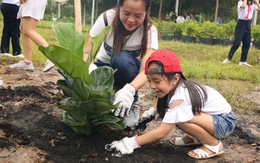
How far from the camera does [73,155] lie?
196 centimetres

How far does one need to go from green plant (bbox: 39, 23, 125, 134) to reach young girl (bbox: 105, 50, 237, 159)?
0.60 feet

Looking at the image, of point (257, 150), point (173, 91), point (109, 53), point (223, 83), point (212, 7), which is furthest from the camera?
point (212, 7)

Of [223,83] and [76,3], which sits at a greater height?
[76,3]

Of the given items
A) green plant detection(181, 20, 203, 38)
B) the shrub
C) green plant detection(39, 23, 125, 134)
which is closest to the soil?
green plant detection(39, 23, 125, 134)

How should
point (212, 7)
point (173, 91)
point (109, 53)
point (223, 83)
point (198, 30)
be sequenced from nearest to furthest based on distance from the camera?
point (173, 91), point (109, 53), point (223, 83), point (198, 30), point (212, 7)

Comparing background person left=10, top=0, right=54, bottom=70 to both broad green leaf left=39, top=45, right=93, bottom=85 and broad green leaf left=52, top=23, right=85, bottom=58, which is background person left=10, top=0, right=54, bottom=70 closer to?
broad green leaf left=52, top=23, right=85, bottom=58

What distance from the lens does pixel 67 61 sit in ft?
5.61

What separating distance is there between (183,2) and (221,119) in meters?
27.9

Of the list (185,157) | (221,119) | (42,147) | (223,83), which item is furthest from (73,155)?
(223,83)

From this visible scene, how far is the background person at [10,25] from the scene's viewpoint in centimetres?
550

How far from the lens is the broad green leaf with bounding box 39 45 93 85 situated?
64.8 inches

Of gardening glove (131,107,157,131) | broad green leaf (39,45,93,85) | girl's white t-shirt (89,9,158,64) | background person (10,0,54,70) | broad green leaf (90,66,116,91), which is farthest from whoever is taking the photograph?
background person (10,0,54,70)

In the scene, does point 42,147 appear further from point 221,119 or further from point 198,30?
point 198,30

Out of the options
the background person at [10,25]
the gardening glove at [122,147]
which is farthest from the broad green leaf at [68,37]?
the background person at [10,25]
